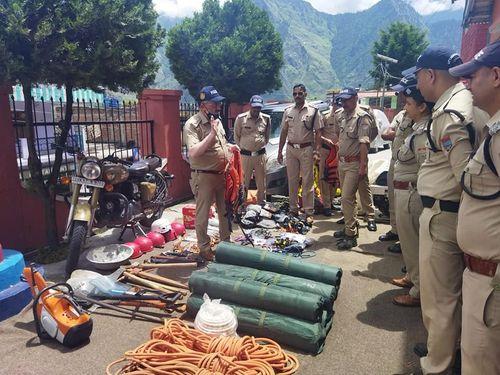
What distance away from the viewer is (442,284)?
263 cm

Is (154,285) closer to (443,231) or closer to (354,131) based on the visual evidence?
(443,231)

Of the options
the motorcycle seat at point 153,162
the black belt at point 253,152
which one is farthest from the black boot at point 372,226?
the motorcycle seat at point 153,162

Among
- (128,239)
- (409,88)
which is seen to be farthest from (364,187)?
(128,239)

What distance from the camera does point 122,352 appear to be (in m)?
3.18

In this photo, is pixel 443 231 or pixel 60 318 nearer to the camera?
pixel 443 231

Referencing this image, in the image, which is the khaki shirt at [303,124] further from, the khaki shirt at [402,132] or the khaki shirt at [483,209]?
the khaki shirt at [483,209]

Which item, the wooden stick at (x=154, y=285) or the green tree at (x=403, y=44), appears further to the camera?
the green tree at (x=403, y=44)

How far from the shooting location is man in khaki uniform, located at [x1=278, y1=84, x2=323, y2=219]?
272 inches

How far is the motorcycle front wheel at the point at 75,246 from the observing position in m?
4.47

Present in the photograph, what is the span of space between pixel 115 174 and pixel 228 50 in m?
11.4

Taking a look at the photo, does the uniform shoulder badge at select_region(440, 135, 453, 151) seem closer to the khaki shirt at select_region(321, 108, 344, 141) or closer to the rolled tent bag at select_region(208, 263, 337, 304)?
the rolled tent bag at select_region(208, 263, 337, 304)

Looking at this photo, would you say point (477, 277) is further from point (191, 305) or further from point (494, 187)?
point (191, 305)

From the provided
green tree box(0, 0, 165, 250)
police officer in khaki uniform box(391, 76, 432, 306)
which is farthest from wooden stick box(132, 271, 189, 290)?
police officer in khaki uniform box(391, 76, 432, 306)

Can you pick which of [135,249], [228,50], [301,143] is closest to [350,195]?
[301,143]
